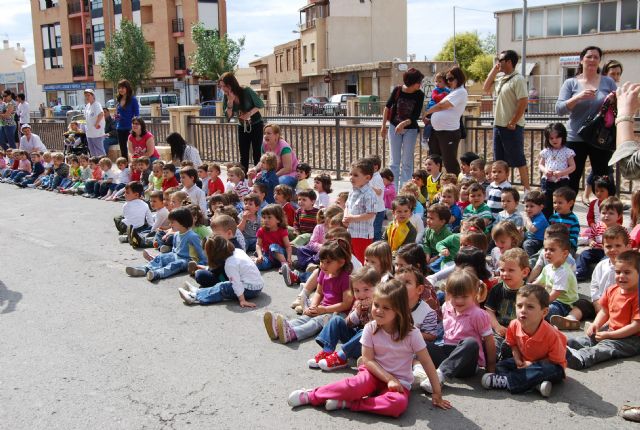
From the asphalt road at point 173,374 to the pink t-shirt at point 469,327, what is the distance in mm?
298

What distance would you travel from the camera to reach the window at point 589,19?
4778 cm

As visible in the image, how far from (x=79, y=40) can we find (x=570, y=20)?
47288 millimetres

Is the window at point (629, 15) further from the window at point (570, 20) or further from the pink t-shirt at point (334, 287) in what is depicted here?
the pink t-shirt at point (334, 287)

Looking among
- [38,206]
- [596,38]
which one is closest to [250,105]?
[38,206]

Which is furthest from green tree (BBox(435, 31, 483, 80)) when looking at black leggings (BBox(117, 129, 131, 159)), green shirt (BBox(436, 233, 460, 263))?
green shirt (BBox(436, 233, 460, 263))

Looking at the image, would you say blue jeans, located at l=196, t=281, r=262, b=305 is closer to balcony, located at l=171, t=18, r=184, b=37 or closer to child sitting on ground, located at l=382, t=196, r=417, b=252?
child sitting on ground, located at l=382, t=196, r=417, b=252

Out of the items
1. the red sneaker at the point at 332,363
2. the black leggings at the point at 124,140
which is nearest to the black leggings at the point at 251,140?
the black leggings at the point at 124,140

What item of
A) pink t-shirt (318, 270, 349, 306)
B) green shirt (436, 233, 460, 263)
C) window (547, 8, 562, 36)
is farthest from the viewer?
window (547, 8, 562, 36)

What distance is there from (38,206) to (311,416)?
10576 millimetres

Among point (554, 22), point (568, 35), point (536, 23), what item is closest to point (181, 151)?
point (568, 35)

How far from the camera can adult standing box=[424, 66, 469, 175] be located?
32.6ft

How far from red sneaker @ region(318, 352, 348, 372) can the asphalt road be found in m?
0.07

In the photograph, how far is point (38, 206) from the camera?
43.5 ft

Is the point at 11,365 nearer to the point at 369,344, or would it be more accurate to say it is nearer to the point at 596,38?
the point at 369,344
